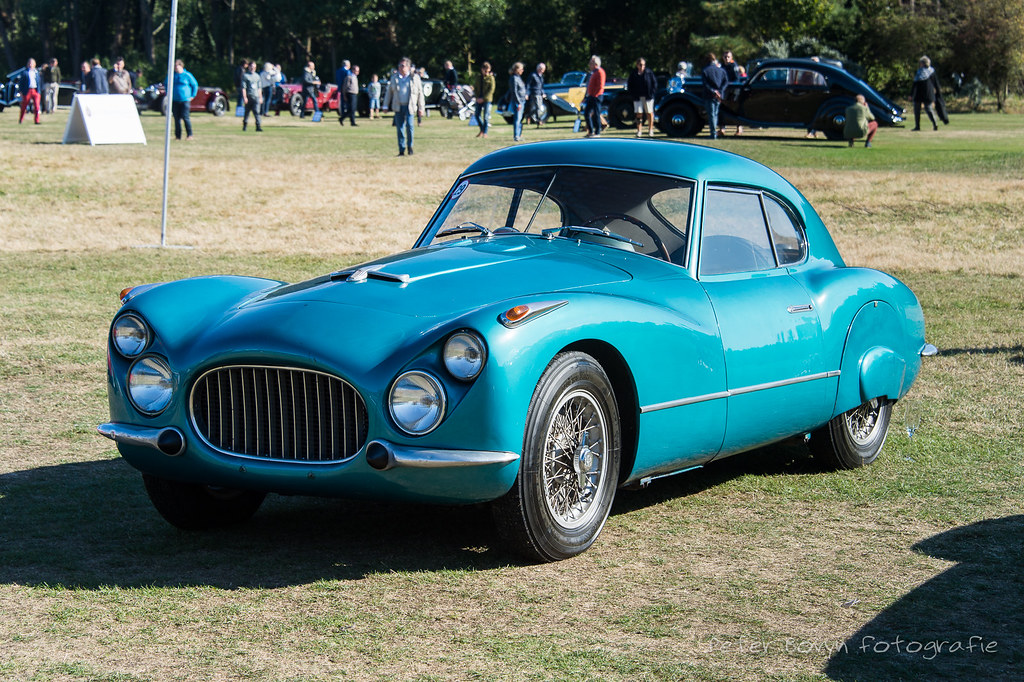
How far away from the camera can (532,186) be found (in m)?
5.70

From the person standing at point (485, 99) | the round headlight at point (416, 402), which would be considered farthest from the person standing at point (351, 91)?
the round headlight at point (416, 402)

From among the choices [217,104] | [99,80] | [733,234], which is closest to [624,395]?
[733,234]

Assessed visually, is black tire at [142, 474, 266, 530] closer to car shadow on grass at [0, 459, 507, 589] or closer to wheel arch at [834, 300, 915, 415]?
car shadow on grass at [0, 459, 507, 589]

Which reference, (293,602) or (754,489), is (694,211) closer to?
(754,489)

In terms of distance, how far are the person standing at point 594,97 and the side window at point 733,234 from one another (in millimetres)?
21114

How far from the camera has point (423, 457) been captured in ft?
13.4

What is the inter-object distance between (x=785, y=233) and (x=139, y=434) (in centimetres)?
329

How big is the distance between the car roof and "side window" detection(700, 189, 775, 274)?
0.28ft

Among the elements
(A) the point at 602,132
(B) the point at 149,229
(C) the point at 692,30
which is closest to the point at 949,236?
(B) the point at 149,229

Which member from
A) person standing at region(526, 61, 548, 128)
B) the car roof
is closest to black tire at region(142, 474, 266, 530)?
the car roof

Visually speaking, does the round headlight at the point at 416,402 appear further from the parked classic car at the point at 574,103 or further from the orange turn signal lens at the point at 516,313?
the parked classic car at the point at 574,103

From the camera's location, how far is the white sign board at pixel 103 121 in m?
24.7

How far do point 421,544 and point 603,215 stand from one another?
5.85 ft

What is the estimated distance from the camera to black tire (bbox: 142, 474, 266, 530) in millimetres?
4867
